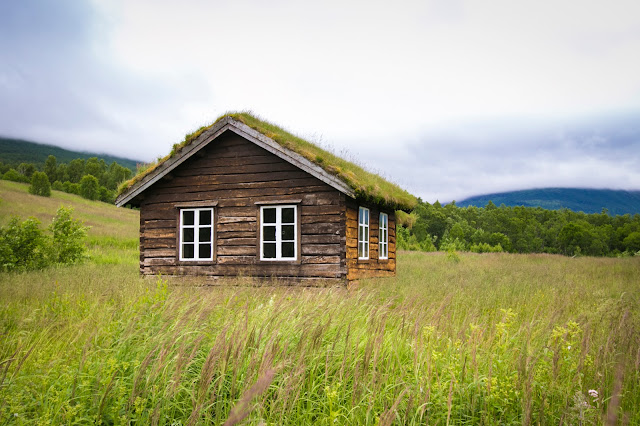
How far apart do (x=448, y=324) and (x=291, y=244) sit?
7472 millimetres

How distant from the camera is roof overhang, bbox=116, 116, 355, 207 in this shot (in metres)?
11.0

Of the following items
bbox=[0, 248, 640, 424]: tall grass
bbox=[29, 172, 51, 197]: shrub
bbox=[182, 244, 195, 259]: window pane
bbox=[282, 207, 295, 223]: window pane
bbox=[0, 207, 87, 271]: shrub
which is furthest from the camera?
bbox=[29, 172, 51, 197]: shrub

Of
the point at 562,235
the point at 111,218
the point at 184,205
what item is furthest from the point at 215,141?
the point at 562,235

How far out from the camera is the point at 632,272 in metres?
15.2

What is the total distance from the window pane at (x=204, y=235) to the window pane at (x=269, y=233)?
173 cm

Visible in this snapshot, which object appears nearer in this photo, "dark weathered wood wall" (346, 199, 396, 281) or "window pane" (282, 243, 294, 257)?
"dark weathered wood wall" (346, 199, 396, 281)

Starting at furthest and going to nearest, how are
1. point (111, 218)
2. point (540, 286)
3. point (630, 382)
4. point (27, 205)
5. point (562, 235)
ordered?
point (562, 235) < point (111, 218) < point (27, 205) < point (540, 286) < point (630, 382)

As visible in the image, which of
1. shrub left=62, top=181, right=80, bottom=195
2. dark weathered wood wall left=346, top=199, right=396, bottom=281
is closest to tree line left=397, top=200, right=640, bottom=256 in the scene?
dark weathered wood wall left=346, top=199, right=396, bottom=281

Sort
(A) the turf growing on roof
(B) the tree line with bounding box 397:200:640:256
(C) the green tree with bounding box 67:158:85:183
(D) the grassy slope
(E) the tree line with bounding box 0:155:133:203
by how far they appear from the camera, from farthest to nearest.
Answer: (C) the green tree with bounding box 67:158:85:183 → (B) the tree line with bounding box 397:200:640:256 → (E) the tree line with bounding box 0:155:133:203 → (D) the grassy slope → (A) the turf growing on roof

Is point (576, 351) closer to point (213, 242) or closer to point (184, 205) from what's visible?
point (213, 242)

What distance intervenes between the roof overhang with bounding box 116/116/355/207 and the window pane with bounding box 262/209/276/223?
1528 millimetres

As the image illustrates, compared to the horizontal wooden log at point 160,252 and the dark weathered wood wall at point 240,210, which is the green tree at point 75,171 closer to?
the horizontal wooden log at point 160,252

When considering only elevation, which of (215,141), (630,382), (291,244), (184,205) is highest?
(215,141)

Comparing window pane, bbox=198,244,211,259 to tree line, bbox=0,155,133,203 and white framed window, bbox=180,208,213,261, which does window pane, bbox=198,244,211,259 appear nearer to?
white framed window, bbox=180,208,213,261
